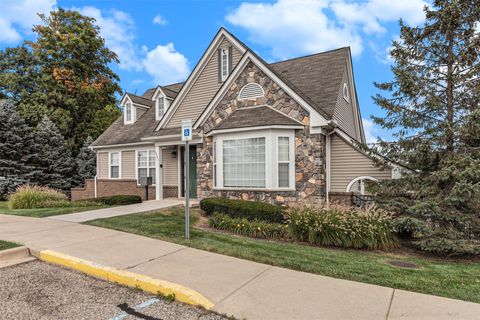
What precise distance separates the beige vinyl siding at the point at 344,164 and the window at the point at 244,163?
2.61m

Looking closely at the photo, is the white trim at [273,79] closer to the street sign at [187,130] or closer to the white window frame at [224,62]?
the white window frame at [224,62]

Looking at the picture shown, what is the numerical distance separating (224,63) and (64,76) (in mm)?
20920

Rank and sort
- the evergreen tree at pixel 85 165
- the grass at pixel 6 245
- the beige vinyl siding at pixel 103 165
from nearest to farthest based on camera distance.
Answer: the grass at pixel 6 245, the beige vinyl siding at pixel 103 165, the evergreen tree at pixel 85 165

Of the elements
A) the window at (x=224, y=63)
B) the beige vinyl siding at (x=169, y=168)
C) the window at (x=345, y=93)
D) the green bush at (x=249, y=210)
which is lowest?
the green bush at (x=249, y=210)

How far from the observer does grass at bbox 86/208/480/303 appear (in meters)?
4.39

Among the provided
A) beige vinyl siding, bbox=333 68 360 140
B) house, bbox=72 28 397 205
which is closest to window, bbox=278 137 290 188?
house, bbox=72 28 397 205

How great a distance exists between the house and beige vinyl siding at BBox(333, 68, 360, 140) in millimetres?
50

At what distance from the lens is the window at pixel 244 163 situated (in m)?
10.6

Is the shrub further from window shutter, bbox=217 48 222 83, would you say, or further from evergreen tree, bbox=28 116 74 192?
evergreen tree, bbox=28 116 74 192

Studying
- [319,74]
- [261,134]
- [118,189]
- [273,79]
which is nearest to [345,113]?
[319,74]

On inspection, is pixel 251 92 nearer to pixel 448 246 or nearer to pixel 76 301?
pixel 448 246

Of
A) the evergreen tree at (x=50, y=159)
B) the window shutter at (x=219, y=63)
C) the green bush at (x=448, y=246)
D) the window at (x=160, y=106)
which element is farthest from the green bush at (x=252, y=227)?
the evergreen tree at (x=50, y=159)

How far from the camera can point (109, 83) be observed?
31.0 m

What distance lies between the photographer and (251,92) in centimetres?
1154
